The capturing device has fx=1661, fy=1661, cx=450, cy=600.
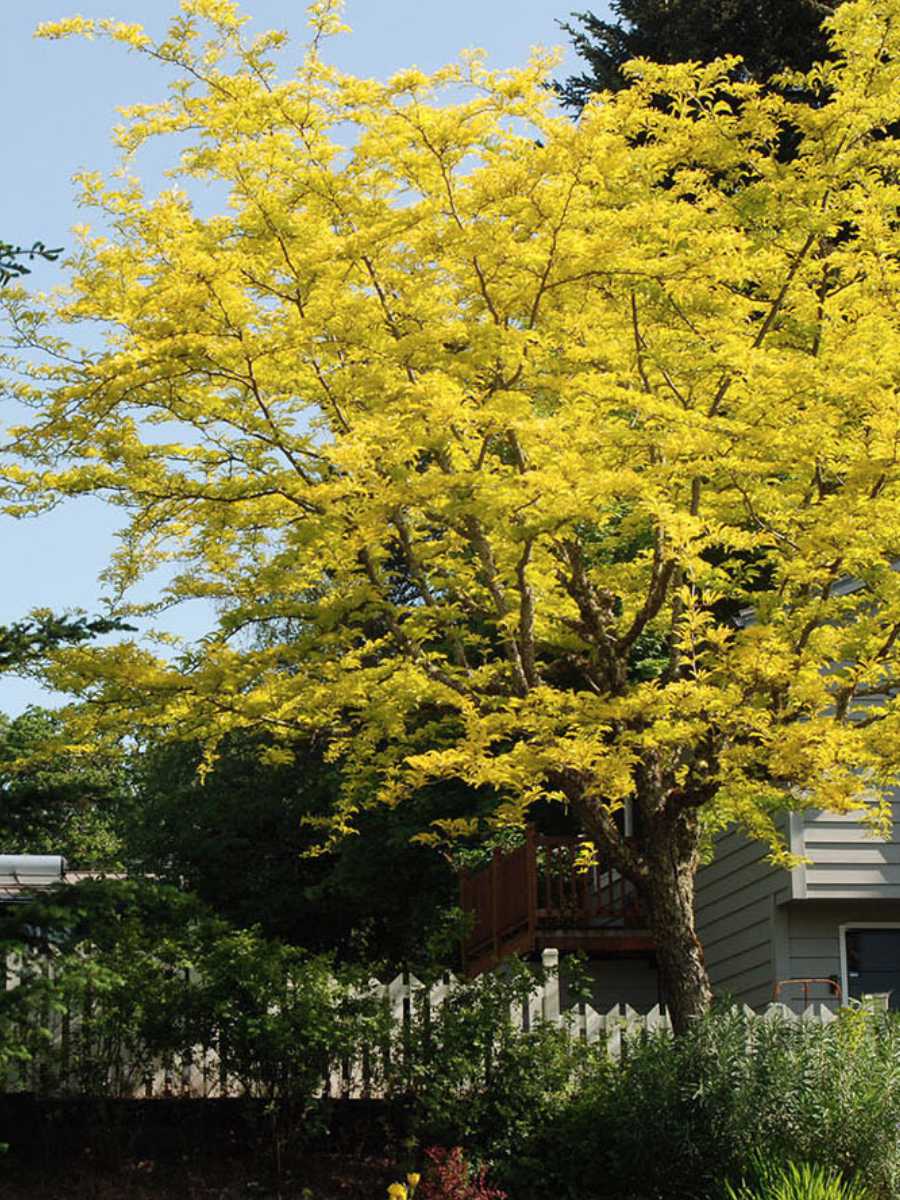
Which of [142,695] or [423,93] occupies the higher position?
[423,93]

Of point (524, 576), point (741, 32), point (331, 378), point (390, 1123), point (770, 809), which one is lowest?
point (390, 1123)

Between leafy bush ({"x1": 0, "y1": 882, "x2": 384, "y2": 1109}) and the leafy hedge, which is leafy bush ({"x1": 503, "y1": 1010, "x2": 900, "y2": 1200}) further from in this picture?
leafy bush ({"x1": 0, "y1": 882, "x2": 384, "y2": 1109})

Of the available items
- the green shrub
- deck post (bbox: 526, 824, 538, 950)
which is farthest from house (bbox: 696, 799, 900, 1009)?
the green shrub

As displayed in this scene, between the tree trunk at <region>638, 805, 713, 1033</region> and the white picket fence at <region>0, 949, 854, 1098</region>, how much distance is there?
410 millimetres

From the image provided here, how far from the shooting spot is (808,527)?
456 inches

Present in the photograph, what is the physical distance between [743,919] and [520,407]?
348 inches

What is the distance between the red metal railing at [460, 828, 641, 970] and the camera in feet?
60.3

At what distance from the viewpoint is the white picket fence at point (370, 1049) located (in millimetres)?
11969

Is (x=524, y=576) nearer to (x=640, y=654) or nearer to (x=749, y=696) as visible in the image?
(x=749, y=696)

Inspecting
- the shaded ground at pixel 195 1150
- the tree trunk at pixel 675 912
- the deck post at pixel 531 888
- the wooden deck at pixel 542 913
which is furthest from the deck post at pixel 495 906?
the shaded ground at pixel 195 1150

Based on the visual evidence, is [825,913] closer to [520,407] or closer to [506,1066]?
[506,1066]

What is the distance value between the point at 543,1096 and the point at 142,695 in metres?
4.06

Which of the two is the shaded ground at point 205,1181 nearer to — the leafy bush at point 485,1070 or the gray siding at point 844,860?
the leafy bush at point 485,1070

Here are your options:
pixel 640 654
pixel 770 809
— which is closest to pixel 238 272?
pixel 770 809
